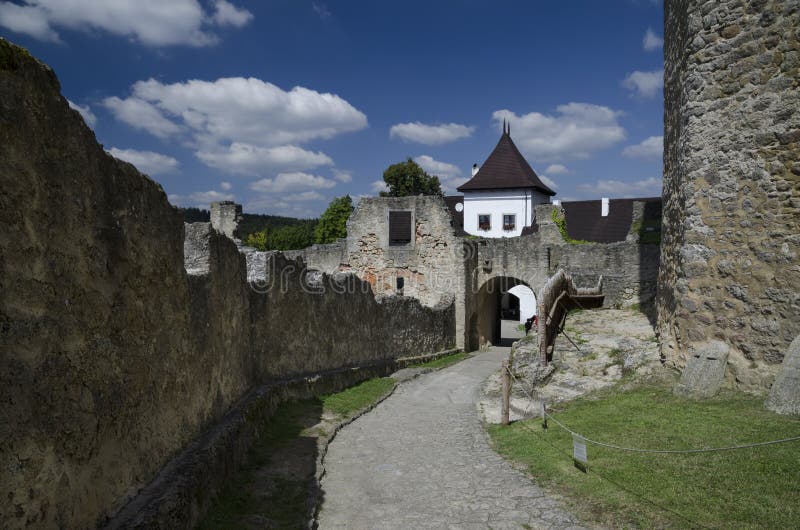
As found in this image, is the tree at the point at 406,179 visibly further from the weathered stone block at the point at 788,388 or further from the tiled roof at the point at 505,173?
the weathered stone block at the point at 788,388

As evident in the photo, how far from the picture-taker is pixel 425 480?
24.5 ft

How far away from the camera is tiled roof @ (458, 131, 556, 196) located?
52938 millimetres

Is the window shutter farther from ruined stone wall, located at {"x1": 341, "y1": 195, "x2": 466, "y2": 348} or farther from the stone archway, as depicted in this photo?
the stone archway

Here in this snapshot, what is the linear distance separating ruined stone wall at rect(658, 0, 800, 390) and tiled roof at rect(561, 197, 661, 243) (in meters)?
37.6

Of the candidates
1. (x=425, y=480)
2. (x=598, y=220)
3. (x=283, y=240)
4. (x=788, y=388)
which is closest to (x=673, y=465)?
(x=788, y=388)

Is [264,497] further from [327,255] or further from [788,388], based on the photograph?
[327,255]

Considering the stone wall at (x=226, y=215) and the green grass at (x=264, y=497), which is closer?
the green grass at (x=264, y=497)

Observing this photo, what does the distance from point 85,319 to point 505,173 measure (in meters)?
52.0

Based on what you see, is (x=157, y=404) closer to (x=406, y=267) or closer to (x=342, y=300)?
(x=342, y=300)

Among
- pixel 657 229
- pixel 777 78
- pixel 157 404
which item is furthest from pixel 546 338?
pixel 657 229

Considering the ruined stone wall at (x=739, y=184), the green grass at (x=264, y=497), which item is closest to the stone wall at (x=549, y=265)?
the ruined stone wall at (x=739, y=184)

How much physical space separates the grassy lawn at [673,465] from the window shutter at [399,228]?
16106 millimetres

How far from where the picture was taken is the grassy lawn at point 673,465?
16.5ft

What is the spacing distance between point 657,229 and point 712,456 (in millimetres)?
16814
